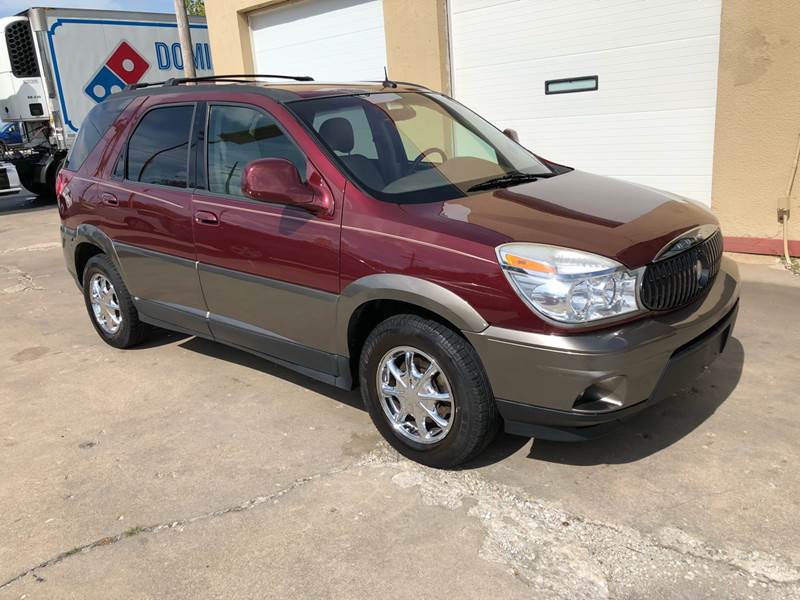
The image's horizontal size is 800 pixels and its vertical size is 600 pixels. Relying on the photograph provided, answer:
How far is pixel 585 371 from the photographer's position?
277cm

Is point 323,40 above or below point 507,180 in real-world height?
above

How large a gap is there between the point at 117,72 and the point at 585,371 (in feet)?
48.3

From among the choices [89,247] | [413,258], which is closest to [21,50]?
[89,247]

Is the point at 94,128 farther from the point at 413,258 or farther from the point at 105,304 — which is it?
the point at 413,258

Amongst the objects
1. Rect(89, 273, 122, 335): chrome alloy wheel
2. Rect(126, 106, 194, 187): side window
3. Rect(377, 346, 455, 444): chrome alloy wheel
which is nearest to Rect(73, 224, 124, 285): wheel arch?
Rect(89, 273, 122, 335): chrome alloy wheel

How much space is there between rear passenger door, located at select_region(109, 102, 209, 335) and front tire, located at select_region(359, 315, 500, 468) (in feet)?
4.77

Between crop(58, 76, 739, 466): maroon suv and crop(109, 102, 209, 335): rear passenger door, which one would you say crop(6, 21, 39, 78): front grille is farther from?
crop(109, 102, 209, 335): rear passenger door

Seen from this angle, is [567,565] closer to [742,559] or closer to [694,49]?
[742,559]

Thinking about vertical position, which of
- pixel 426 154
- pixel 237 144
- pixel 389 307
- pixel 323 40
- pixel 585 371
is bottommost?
pixel 585 371

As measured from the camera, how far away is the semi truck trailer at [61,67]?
13711 millimetres

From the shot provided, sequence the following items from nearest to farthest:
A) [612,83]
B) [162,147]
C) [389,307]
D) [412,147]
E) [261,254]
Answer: [389,307], [261,254], [412,147], [162,147], [612,83]

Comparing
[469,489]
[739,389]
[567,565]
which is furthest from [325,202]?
[739,389]

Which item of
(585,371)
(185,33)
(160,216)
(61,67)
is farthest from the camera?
(61,67)

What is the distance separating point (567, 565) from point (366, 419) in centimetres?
156
